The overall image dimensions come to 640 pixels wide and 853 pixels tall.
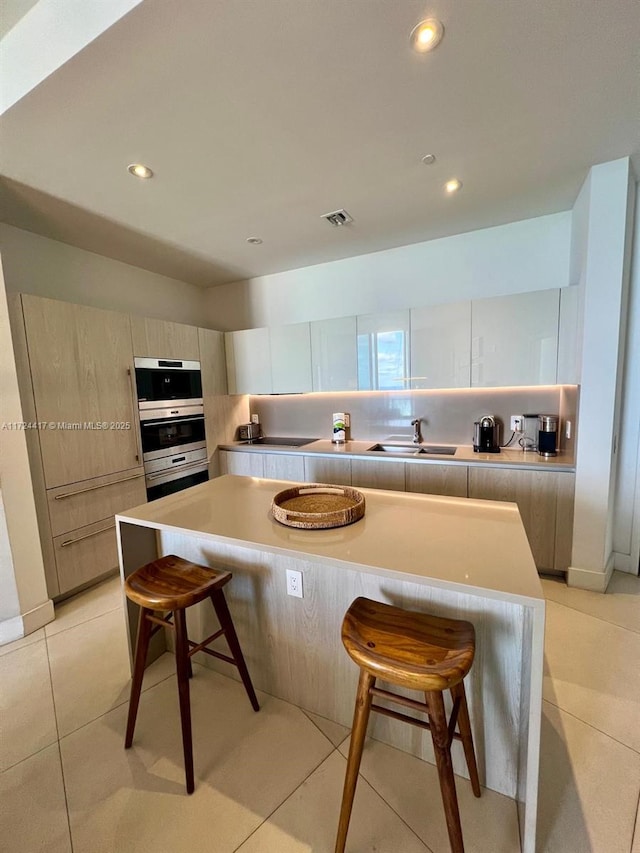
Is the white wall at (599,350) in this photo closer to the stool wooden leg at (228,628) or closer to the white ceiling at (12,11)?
the stool wooden leg at (228,628)

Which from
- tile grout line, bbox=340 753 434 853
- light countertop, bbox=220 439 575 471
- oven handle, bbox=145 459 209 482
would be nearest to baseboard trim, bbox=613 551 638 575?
light countertop, bbox=220 439 575 471

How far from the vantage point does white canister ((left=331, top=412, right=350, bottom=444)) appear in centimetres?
372

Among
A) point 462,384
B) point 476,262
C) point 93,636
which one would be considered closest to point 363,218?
point 476,262

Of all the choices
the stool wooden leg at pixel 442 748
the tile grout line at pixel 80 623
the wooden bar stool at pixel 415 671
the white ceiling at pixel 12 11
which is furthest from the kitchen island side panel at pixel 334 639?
the white ceiling at pixel 12 11

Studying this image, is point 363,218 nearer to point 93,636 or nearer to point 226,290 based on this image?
point 226,290

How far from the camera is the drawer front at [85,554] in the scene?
2535 mm

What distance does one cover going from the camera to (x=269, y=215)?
2598 mm

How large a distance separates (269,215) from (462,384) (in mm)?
1979

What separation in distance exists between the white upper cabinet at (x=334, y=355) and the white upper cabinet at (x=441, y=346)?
577 millimetres

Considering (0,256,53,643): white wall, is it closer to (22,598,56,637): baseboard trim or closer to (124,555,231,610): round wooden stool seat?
(22,598,56,637): baseboard trim

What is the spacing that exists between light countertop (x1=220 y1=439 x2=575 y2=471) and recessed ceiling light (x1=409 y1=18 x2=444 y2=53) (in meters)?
2.28

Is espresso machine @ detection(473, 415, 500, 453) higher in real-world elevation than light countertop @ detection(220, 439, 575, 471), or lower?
higher

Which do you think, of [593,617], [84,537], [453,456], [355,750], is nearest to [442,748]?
[355,750]

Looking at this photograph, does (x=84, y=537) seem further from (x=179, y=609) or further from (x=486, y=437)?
(x=486, y=437)
